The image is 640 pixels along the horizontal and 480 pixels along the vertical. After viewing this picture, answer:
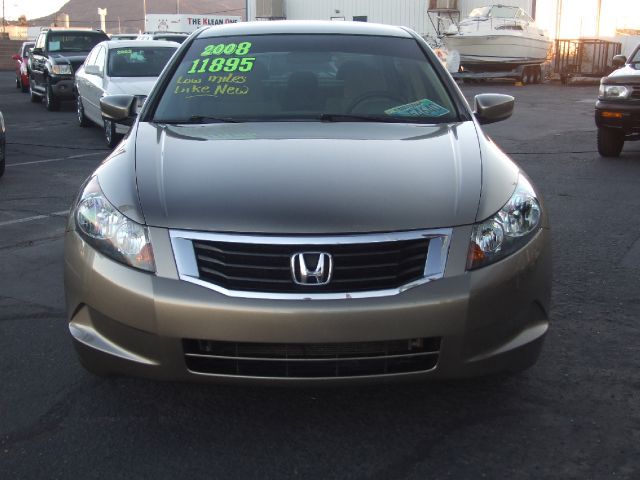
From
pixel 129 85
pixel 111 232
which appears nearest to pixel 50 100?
pixel 129 85

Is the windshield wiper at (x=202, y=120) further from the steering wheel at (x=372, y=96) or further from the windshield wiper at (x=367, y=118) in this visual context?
the steering wheel at (x=372, y=96)

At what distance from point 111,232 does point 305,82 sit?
164 cm

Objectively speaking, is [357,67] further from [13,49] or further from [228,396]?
[13,49]

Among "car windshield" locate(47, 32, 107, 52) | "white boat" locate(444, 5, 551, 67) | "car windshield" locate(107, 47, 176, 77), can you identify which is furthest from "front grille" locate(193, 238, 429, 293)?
"white boat" locate(444, 5, 551, 67)

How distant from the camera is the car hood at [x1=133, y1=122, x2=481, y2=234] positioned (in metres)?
2.82

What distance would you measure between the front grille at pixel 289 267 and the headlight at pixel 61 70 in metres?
15.5

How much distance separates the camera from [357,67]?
14.4 ft

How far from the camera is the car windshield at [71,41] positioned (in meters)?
18.6

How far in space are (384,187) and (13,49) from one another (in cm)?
5617

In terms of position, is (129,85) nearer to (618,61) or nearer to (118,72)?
(118,72)

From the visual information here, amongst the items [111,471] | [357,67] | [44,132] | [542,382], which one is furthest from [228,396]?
[44,132]

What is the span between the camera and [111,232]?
9.76ft

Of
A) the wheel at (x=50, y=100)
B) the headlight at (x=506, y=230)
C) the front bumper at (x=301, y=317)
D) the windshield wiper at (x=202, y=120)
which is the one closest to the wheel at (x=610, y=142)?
the windshield wiper at (x=202, y=120)

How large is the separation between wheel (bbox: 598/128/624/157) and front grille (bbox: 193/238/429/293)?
8636 mm
